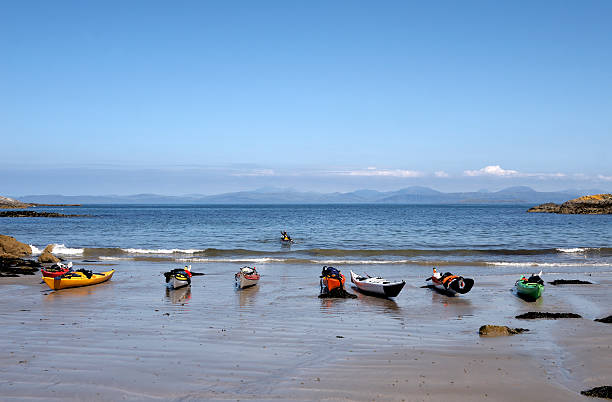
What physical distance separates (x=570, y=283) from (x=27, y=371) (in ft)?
74.7

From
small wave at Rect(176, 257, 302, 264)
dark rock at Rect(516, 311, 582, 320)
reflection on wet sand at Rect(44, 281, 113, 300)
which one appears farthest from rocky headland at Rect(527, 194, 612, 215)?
reflection on wet sand at Rect(44, 281, 113, 300)

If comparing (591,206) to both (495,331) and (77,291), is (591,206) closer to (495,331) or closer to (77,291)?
(495,331)

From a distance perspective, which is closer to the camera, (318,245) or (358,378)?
(358,378)

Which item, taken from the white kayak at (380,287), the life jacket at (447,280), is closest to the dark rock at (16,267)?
the white kayak at (380,287)

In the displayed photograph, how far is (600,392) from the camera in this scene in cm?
880

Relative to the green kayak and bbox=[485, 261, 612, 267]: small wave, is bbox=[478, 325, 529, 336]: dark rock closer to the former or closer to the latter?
the green kayak

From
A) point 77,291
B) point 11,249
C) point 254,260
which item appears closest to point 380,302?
A: point 77,291

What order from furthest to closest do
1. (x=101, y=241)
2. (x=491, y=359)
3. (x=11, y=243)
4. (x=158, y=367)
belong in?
(x=101, y=241) → (x=11, y=243) → (x=491, y=359) → (x=158, y=367)

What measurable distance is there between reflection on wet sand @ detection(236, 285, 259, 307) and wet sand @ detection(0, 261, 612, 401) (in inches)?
1.7

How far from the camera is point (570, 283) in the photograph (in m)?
23.4

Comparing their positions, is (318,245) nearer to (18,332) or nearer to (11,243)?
(11,243)

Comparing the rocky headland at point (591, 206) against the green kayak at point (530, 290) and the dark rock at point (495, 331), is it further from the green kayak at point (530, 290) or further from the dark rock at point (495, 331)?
the dark rock at point (495, 331)

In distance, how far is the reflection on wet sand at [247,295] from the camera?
61.2 ft

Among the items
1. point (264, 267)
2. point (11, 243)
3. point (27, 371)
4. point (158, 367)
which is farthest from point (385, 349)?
point (11, 243)
